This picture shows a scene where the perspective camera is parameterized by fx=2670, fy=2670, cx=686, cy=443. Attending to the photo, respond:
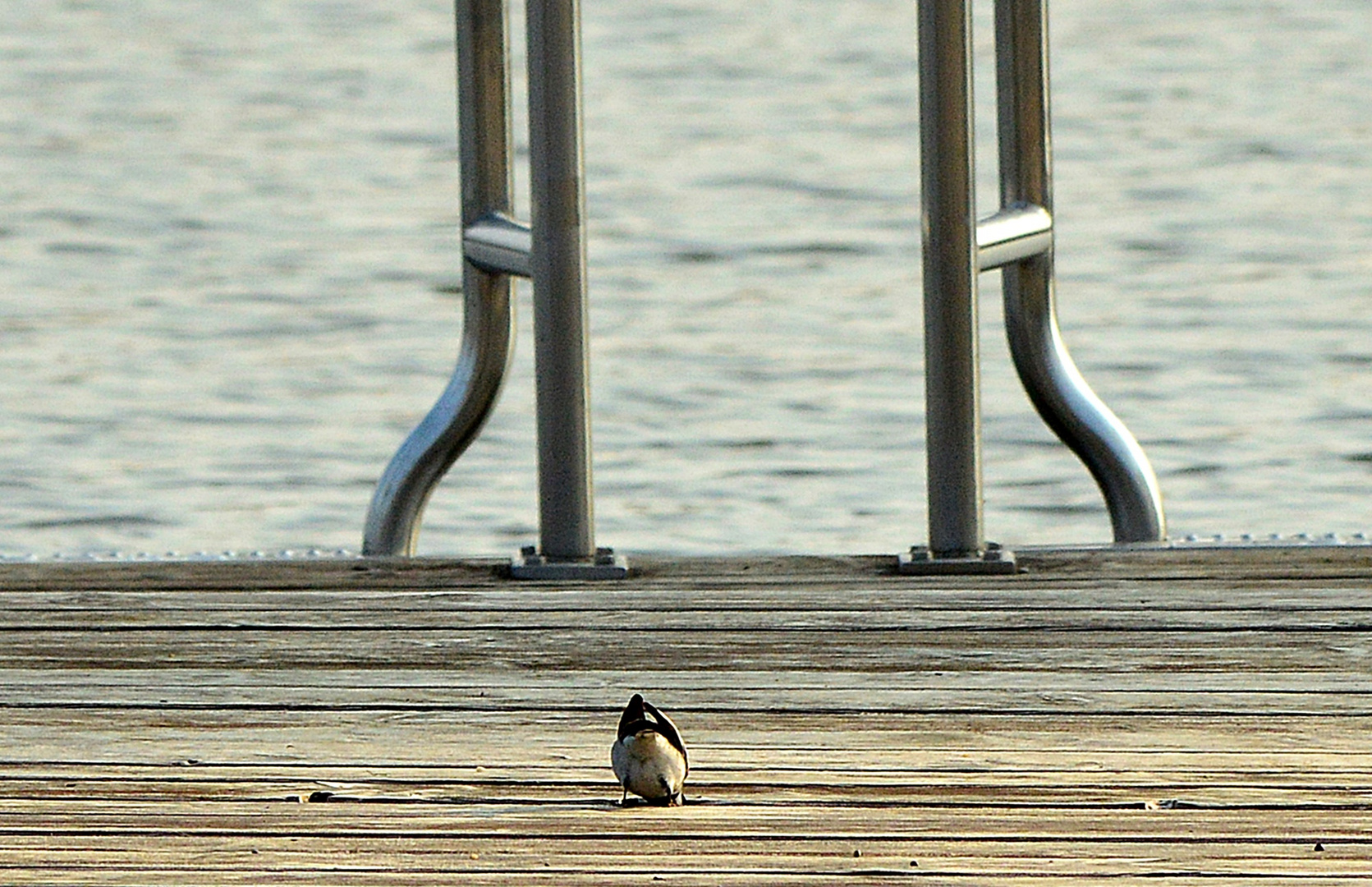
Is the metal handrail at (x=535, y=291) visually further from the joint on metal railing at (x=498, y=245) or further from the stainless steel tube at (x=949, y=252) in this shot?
the stainless steel tube at (x=949, y=252)

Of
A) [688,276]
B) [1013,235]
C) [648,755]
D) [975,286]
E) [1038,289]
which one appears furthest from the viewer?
[688,276]

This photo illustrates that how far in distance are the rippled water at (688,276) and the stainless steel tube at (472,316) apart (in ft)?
6.92

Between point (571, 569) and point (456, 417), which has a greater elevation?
point (456, 417)

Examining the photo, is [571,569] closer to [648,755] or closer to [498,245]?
[498,245]

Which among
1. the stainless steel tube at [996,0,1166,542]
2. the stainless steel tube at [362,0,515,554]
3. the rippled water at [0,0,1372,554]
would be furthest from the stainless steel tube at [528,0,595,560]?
the rippled water at [0,0,1372,554]

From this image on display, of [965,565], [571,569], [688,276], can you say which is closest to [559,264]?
[571,569]

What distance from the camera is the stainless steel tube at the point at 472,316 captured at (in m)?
3.03

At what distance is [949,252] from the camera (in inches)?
110

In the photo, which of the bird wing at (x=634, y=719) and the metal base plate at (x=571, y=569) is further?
the metal base plate at (x=571, y=569)

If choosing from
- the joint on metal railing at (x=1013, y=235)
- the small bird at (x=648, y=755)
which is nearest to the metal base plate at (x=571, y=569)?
the joint on metal railing at (x=1013, y=235)

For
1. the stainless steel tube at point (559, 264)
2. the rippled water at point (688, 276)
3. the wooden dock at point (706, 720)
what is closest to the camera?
the wooden dock at point (706, 720)

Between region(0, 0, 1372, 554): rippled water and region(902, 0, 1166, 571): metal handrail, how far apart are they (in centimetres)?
211

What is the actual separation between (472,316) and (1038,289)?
0.66 metres

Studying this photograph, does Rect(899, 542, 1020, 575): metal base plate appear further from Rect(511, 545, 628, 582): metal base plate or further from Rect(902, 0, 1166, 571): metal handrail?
Rect(511, 545, 628, 582): metal base plate
